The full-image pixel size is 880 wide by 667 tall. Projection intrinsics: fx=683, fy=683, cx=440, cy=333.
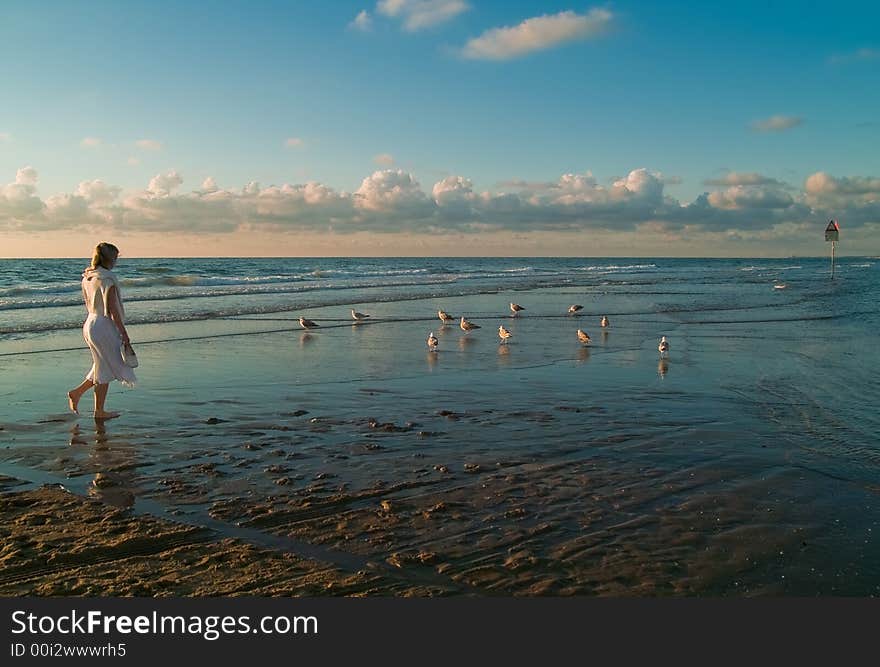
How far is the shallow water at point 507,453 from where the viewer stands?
15.3 feet

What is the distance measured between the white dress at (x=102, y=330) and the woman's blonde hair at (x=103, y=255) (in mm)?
69

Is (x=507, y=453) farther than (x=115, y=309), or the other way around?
(x=115, y=309)

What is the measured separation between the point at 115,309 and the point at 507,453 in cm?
524

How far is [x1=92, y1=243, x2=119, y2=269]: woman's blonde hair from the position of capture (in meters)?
8.42

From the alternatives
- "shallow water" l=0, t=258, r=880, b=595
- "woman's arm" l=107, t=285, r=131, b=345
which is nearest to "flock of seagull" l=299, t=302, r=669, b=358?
"shallow water" l=0, t=258, r=880, b=595

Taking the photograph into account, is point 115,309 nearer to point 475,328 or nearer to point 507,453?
point 507,453

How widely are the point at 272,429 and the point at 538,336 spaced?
1108 centimetres

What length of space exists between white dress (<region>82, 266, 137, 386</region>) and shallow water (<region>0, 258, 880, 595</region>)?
0.64 metres

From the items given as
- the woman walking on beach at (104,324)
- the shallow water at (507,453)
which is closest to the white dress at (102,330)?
the woman walking on beach at (104,324)

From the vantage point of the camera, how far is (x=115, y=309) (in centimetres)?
859

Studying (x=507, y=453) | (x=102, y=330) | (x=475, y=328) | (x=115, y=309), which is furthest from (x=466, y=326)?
(x=507, y=453)

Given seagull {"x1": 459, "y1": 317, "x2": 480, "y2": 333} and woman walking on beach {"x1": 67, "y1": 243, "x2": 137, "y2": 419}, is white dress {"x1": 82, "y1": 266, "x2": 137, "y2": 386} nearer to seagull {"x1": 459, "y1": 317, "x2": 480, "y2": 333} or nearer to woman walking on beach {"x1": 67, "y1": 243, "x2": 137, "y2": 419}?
woman walking on beach {"x1": 67, "y1": 243, "x2": 137, "y2": 419}

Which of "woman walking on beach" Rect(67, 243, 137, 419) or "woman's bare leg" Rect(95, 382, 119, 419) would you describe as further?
"woman's bare leg" Rect(95, 382, 119, 419)

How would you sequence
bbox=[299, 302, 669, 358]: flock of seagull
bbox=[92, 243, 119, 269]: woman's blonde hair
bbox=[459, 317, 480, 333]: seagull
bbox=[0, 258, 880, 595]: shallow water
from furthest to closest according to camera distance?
bbox=[459, 317, 480, 333]: seagull, bbox=[299, 302, 669, 358]: flock of seagull, bbox=[92, 243, 119, 269]: woman's blonde hair, bbox=[0, 258, 880, 595]: shallow water
